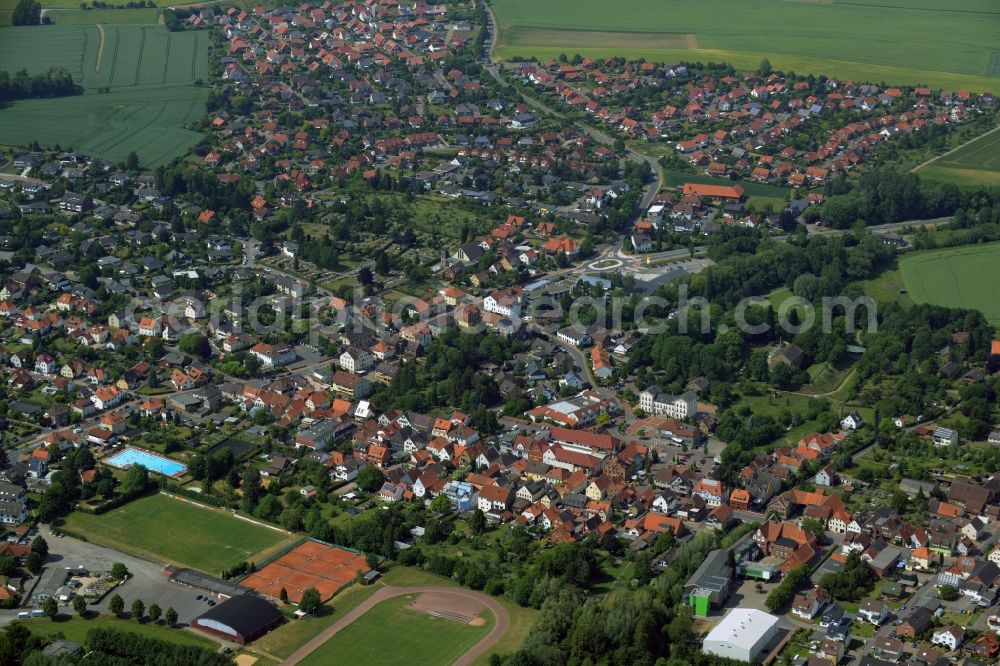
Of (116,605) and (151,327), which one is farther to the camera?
(151,327)

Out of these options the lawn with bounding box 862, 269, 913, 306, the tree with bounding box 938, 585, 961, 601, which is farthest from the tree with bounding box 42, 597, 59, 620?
the lawn with bounding box 862, 269, 913, 306

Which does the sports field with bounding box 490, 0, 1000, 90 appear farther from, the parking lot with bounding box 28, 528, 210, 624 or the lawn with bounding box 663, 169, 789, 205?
the parking lot with bounding box 28, 528, 210, 624

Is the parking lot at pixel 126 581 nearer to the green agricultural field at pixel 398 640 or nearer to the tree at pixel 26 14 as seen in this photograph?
the green agricultural field at pixel 398 640

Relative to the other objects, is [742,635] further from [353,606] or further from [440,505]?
[440,505]

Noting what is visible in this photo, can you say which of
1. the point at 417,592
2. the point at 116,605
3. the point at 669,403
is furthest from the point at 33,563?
the point at 669,403

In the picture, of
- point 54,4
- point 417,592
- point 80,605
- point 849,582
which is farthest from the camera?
point 54,4

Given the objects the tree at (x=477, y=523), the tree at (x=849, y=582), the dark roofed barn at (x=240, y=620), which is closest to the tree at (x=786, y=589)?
the tree at (x=849, y=582)
